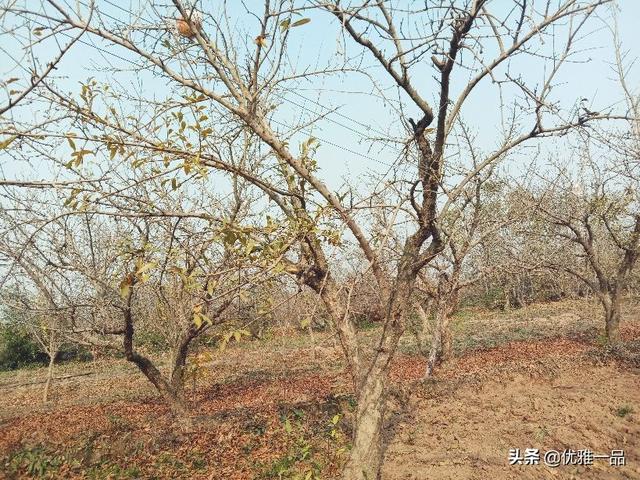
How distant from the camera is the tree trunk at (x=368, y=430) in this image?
3.89 meters

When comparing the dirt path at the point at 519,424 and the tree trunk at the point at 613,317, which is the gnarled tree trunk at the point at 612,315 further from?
the dirt path at the point at 519,424

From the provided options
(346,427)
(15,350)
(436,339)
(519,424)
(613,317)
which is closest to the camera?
(519,424)

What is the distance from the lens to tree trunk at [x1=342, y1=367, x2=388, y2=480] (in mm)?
3891

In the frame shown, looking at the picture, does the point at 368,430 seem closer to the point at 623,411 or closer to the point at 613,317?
the point at 623,411

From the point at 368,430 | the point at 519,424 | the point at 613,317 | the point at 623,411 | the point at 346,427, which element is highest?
the point at 613,317

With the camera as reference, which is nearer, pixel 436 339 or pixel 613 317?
pixel 436 339

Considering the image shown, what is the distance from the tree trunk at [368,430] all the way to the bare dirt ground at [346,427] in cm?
63

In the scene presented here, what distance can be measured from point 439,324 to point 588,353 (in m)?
3.19

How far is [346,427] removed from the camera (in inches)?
258

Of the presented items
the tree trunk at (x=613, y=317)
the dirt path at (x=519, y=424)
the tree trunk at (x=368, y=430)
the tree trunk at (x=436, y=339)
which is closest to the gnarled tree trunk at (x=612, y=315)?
the tree trunk at (x=613, y=317)

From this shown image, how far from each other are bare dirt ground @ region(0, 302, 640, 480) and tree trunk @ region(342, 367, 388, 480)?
627mm

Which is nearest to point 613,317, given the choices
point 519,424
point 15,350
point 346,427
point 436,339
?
point 436,339

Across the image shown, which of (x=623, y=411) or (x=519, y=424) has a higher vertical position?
(x=623, y=411)

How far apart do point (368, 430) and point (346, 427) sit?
2.83m
